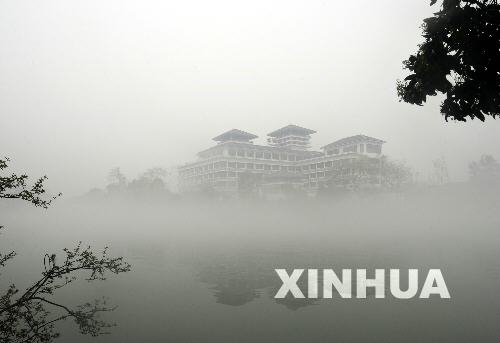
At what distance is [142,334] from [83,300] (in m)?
6.75

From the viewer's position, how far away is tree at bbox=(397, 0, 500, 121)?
5.91 meters

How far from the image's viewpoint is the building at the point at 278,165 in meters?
68.9

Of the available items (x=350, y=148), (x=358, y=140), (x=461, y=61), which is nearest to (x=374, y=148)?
(x=358, y=140)

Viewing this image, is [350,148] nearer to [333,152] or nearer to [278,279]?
[333,152]

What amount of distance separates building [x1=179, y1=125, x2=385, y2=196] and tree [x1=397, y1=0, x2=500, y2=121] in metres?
56.9

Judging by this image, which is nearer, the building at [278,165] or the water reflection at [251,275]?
the water reflection at [251,275]

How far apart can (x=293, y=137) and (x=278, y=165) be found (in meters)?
12.5

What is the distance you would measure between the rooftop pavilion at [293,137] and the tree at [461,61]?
86406 mm

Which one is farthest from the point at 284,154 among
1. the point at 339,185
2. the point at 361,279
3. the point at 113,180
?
the point at 361,279

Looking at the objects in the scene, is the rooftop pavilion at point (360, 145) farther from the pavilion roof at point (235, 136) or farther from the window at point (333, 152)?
the pavilion roof at point (235, 136)

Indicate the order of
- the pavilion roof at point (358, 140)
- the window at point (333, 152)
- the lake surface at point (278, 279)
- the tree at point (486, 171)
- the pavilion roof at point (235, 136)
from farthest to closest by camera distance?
1. the pavilion roof at point (235, 136)
2. the window at point (333, 152)
3. the pavilion roof at point (358, 140)
4. the tree at point (486, 171)
5. the lake surface at point (278, 279)

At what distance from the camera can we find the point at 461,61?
6316mm

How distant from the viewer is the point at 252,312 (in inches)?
618

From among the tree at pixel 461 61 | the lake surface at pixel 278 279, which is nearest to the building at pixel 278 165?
the lake surface at pixel 278 279
